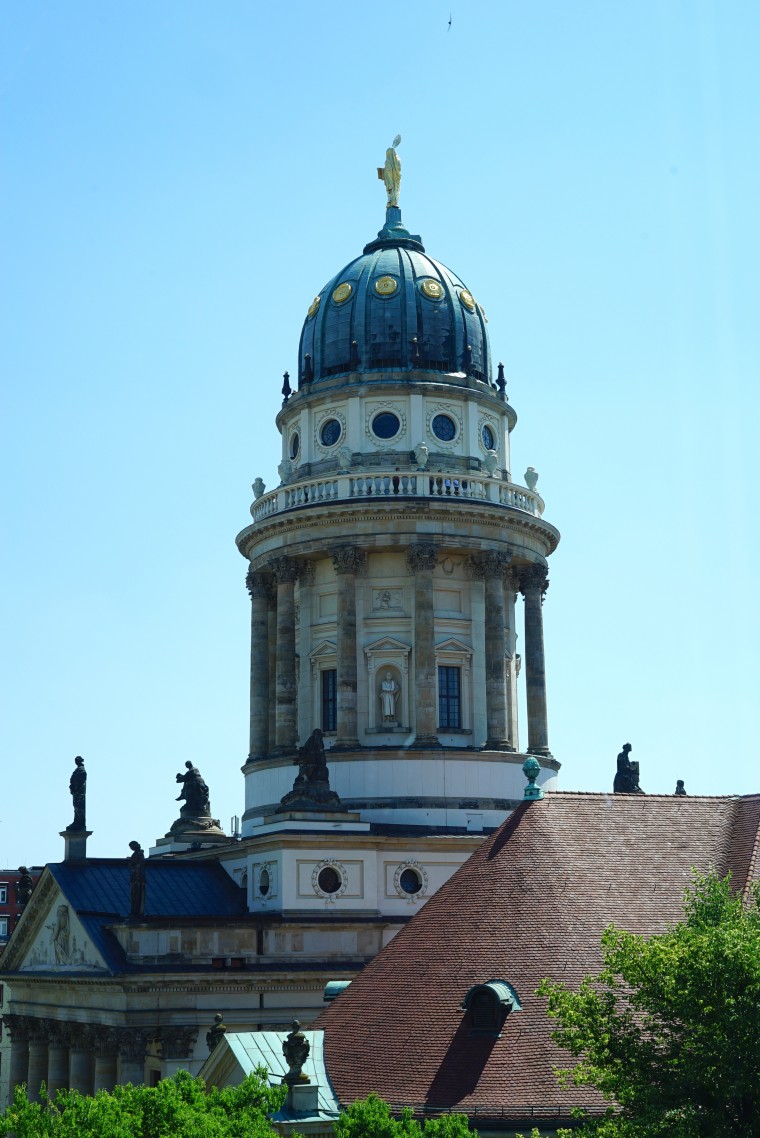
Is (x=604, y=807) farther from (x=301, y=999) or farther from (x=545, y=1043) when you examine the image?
(x=301, y=999)

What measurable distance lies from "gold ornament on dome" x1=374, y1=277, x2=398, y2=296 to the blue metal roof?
2466cm

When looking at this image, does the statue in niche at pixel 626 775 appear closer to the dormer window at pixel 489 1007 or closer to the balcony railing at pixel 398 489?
the balcony railing at pixel 398 489

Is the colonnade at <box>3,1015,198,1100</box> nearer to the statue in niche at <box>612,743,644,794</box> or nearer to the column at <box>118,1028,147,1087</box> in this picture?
the column at <box>118,1028,147,1087</box>

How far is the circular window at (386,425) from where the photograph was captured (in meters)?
70.1

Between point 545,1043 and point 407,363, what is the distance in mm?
41464

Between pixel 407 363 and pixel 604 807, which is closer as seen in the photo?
pixel 604 807

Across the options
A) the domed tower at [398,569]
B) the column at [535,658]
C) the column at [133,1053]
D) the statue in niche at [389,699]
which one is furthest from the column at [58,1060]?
the column at [535,658]

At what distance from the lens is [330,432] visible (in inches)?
2810

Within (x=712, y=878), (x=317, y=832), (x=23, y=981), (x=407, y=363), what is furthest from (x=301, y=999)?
(x=712, y=878)

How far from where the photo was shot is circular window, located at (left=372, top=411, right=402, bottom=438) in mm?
70125

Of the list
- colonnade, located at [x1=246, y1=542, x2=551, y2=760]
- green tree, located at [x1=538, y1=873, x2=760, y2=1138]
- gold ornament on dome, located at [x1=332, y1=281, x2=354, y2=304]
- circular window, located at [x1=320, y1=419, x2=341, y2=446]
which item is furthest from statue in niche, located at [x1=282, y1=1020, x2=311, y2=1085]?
gold ornament on dome, located at [x1=332, y1=281, x2=354, y2=304]

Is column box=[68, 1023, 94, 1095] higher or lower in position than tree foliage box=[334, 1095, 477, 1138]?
higher

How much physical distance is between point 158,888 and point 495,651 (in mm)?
16035

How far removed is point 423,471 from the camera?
67.8 m
